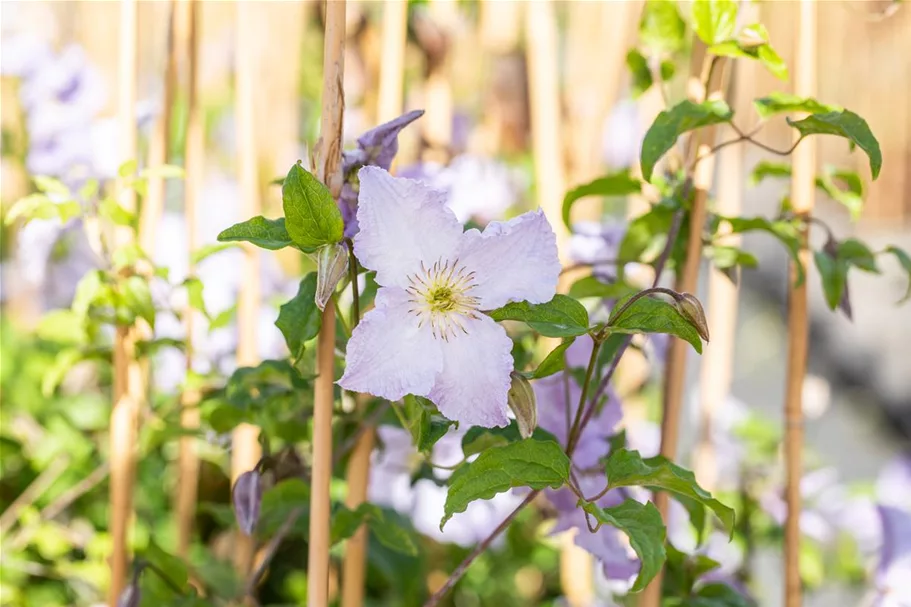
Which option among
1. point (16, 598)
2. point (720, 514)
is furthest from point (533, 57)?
point (16, 598)

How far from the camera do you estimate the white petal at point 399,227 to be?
0.50 meters

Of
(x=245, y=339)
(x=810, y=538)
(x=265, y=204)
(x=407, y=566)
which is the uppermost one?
(x=245, y=339)

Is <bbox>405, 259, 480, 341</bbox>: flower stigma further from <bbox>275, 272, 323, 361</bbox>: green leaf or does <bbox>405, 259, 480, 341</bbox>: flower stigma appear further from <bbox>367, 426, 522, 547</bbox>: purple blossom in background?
<bbox>367, 426, 522, 547</bbox>: purple blossom in background

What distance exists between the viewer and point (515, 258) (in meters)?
0.52

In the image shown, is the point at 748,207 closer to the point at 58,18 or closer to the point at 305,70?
the point at 305,70

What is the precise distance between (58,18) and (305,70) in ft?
2.28

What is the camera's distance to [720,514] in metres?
0.56

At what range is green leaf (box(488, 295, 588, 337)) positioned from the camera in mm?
524

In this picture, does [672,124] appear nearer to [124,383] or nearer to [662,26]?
[662,26]

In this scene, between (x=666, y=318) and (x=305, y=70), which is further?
(x=305, y=70)

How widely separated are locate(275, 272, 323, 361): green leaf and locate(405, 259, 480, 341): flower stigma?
0.21ft

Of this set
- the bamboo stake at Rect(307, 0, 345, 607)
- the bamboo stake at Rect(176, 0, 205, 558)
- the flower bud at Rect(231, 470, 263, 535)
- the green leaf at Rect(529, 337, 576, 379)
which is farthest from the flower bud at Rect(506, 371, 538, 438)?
the bamboo stake at Rect(176, 0, 205, 558)

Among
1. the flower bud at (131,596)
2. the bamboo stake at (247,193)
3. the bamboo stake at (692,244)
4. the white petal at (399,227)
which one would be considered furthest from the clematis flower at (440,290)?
the bamboo stake at (247,193)

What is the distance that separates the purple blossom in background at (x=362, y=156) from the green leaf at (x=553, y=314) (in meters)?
0.11
